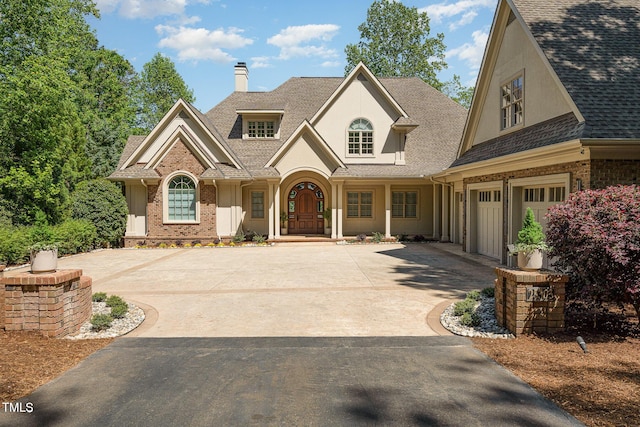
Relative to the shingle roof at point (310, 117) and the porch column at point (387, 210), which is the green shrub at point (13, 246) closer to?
the shingle roof at point (310, 117)

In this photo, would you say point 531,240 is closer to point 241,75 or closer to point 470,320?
point 470,320

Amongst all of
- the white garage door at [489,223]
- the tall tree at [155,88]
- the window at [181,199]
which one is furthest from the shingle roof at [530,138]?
the tall tree at [155,88]

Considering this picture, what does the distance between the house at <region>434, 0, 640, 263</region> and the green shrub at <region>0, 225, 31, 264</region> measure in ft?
51.0

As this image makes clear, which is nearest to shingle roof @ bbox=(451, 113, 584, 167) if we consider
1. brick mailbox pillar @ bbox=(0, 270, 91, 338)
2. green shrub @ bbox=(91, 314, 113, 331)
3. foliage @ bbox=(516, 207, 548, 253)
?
foliage @ bbox=(516, 207, 548, 253)

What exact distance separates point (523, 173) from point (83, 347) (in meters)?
11.6

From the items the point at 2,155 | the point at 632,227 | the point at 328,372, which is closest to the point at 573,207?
the point at 632,227

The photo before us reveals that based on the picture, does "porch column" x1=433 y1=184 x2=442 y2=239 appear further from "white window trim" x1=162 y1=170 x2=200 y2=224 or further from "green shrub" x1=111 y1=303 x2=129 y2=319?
"green shrub" x1=111 y1=303 x2=129 y2=319

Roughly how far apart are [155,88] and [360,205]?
31.5 m

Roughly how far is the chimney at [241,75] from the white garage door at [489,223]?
16343mm

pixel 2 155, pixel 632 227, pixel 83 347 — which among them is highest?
pixel 2 155

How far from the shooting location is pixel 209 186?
20250 mm

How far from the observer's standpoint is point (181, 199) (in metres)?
20.3

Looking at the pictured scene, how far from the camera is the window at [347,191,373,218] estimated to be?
22812mm

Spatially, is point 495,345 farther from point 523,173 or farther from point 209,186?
point 209,186
